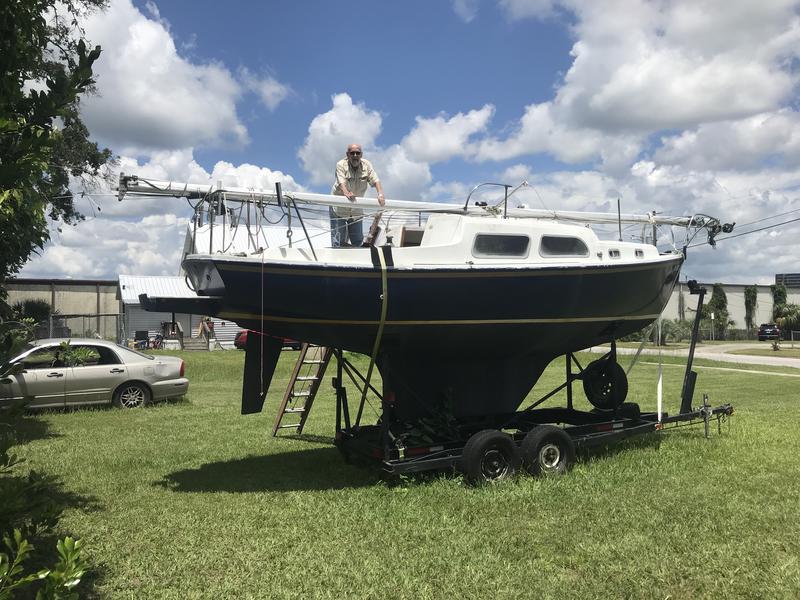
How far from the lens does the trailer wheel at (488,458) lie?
6672 mm

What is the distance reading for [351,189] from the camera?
8.15 meters

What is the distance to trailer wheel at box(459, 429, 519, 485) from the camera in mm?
6672

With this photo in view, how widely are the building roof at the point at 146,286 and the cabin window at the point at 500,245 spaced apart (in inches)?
1081

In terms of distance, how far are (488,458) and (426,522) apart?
1440 mm

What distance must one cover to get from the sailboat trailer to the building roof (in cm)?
2648

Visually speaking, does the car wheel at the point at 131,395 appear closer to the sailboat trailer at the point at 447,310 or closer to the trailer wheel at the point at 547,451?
the sailboat trailer at the point at 447,310

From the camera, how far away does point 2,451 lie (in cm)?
299

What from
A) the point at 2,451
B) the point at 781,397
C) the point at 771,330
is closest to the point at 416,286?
the point at 2,451

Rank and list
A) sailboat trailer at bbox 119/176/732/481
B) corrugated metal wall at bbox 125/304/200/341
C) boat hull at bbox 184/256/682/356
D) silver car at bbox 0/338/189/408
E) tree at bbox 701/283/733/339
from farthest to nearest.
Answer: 1. tree at bbox 701/283/733/339
2. corrugated metal wall at bbox 125/304/200/341
3. silver car at bbox 0/338/189/408
4. sailboat trailer at bbox 119/176/732/481
5. boat hull at bbox 184/256/682/356

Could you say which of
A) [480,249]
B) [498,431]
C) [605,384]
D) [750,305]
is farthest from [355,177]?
[750,305]

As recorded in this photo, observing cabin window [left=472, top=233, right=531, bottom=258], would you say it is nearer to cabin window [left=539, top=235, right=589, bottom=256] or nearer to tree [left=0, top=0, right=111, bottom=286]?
cabin window [left=539, top=235, right=589, bottom=256]

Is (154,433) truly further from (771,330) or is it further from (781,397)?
(771,330)

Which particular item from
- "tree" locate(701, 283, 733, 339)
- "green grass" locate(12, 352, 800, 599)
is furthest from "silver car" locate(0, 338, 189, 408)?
"tree" locate(701, 283, 733, 339)

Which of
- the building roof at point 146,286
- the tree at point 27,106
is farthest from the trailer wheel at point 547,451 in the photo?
the building roof at point 146,286
